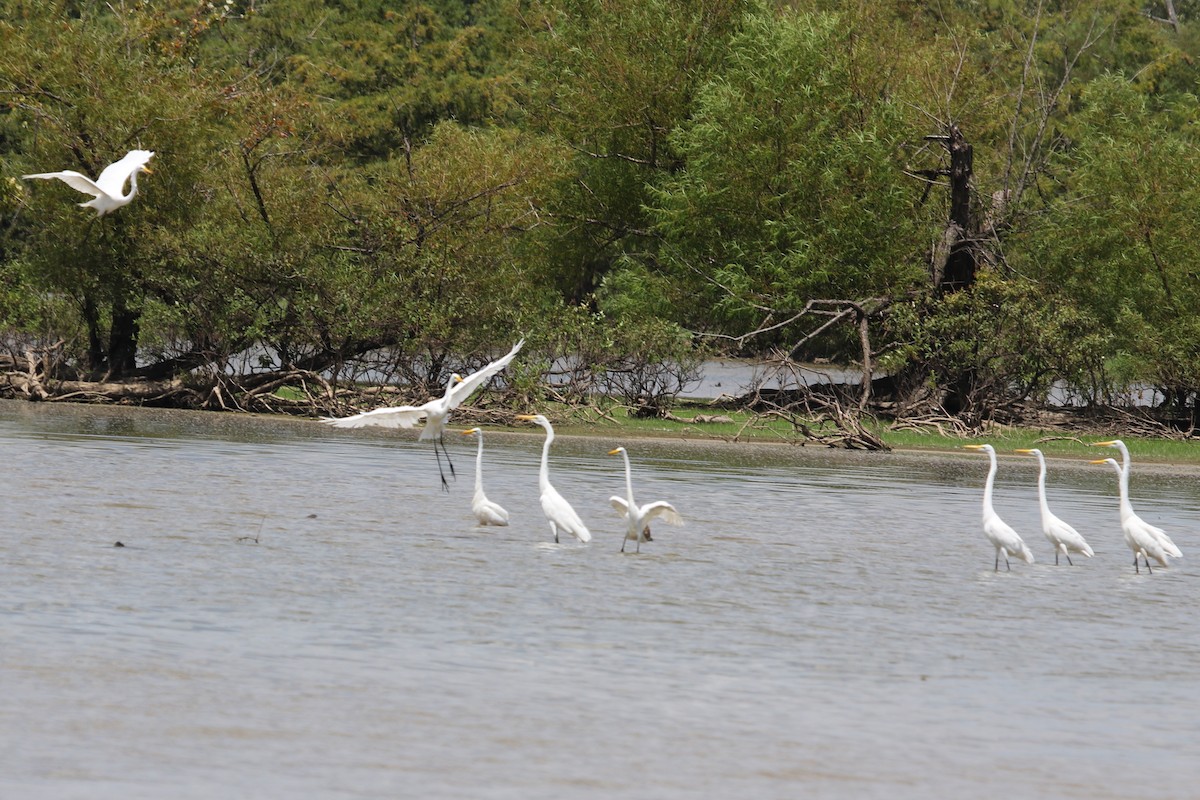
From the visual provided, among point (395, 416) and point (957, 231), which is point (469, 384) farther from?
point (957, 231)

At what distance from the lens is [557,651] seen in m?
9.92

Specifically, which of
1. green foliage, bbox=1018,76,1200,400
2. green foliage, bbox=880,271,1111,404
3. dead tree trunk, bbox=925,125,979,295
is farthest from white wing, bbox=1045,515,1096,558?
dead tree trunk, bbox=925,125,979,295

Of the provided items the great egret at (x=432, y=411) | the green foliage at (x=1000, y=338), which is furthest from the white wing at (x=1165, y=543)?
the green foliage at (x=1000, y=338)

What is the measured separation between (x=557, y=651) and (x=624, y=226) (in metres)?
31.0

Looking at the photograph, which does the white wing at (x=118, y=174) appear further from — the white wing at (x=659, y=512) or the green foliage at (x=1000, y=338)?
the green foliage at (x=1000, y=338)

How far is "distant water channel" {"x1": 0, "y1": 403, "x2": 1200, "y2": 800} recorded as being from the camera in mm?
7316

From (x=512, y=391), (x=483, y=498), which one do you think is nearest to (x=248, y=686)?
(x=483, y=498)

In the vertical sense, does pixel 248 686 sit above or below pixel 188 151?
below

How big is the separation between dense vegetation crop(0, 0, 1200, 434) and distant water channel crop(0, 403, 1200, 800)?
11.7 meters

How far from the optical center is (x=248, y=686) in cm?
857

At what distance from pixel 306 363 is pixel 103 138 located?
18.0 ft

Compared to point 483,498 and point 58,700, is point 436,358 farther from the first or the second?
point 58,700

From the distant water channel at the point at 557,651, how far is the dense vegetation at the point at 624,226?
11.7 m

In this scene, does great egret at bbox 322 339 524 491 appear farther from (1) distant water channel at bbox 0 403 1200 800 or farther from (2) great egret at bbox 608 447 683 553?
(2) great egret at bbox 608 447 683 553
